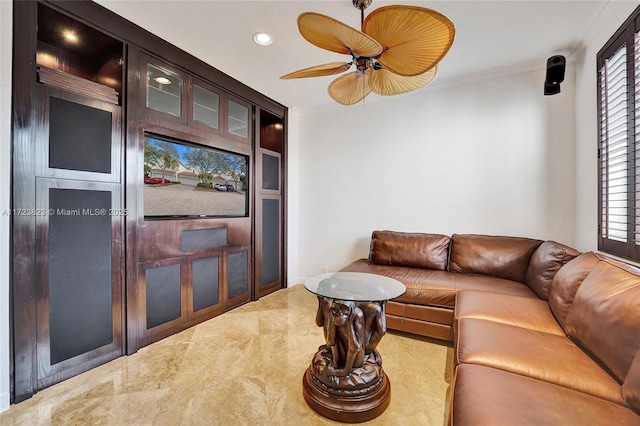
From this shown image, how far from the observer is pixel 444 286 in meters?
2.35

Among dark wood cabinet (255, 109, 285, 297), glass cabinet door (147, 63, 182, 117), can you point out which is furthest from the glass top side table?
glass cabinet door (147, 63, 182, 117)

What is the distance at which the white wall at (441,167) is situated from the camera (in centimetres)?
275

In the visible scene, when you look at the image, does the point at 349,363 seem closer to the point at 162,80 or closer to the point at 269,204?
the point at 269,204

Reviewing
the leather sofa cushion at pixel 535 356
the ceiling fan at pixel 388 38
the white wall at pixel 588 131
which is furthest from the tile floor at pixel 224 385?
the ceiling fan at pixel 388 38

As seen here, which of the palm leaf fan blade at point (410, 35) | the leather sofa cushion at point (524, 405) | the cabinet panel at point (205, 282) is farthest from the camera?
the cabinet panel at point (205, 282)

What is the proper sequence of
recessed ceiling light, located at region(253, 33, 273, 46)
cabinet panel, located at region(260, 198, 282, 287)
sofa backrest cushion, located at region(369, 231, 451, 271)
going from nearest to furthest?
recessed ceiling light, located at region(253, 33, 273, 46) < sofa backrest cushion, located at region(369, 231, 451, 271) < cabinet panel, located at region(260, 198, 282, 287)

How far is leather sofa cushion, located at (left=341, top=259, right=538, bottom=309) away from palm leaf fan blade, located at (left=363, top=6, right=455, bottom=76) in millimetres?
1712

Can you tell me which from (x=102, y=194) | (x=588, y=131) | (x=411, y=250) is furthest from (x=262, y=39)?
(x=588, y=131)

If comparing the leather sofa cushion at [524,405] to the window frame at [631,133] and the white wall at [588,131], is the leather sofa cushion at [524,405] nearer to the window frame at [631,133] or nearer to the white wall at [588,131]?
the window frame at [631,133]

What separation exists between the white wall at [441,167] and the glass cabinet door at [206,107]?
4.94ft

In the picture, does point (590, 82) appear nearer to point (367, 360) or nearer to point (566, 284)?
point (566, 284)

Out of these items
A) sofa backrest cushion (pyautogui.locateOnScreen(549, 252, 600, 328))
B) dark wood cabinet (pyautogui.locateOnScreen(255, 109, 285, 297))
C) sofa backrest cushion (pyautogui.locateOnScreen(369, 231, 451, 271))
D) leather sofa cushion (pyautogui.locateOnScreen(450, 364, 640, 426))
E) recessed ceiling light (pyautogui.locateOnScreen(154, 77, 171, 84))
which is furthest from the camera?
dark wood cabinet (pyautogui.locateOnScreen(255, 109, 285, 297))

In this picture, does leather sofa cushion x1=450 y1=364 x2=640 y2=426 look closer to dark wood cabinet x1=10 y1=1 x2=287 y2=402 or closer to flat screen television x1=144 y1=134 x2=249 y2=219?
dark wood cabinet x1=10 y1=1 x2=287 y2=402

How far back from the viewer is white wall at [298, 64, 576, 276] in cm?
275
